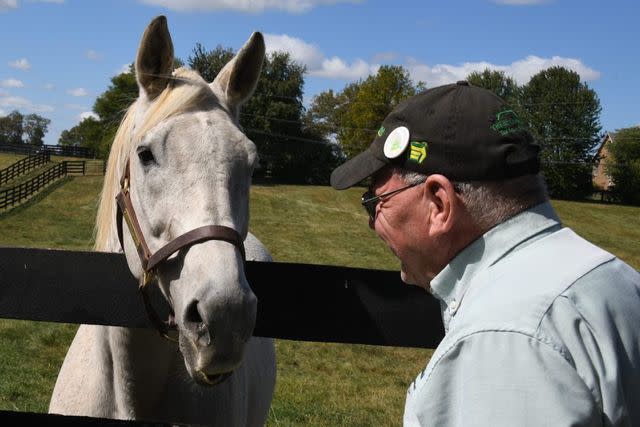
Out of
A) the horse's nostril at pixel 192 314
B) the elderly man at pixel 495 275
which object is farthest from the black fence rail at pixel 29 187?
the elderly man at pixel 495 275

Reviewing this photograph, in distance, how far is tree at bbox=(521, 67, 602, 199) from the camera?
56.5 metres

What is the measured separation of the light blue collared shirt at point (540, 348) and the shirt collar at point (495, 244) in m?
0.01

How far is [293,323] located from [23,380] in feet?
16.4

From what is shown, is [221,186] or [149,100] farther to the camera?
[149,100]

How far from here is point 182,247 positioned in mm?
2449

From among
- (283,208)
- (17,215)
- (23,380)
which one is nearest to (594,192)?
A: (283,208)

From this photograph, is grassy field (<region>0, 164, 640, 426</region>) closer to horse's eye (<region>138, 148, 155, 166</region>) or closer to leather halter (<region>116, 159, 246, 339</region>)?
leather halter (<region>116, 159, 246, 339</region>)

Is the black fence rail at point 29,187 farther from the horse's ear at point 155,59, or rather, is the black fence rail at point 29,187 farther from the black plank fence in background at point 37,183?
the horse's ear at point 155,59

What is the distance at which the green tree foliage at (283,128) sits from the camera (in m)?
50.0

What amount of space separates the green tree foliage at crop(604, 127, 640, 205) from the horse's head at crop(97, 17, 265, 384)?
60098mm

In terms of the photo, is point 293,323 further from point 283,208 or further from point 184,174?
point 283,208

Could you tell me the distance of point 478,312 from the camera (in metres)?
1.25

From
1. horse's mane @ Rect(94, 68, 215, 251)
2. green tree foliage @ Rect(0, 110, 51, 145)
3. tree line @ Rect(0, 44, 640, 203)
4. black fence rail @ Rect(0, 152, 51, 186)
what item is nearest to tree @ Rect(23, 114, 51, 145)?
green tree foliage @ Rect(0, 110, 51, 145)

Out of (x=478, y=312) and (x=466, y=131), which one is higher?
(x=466, y=131)
